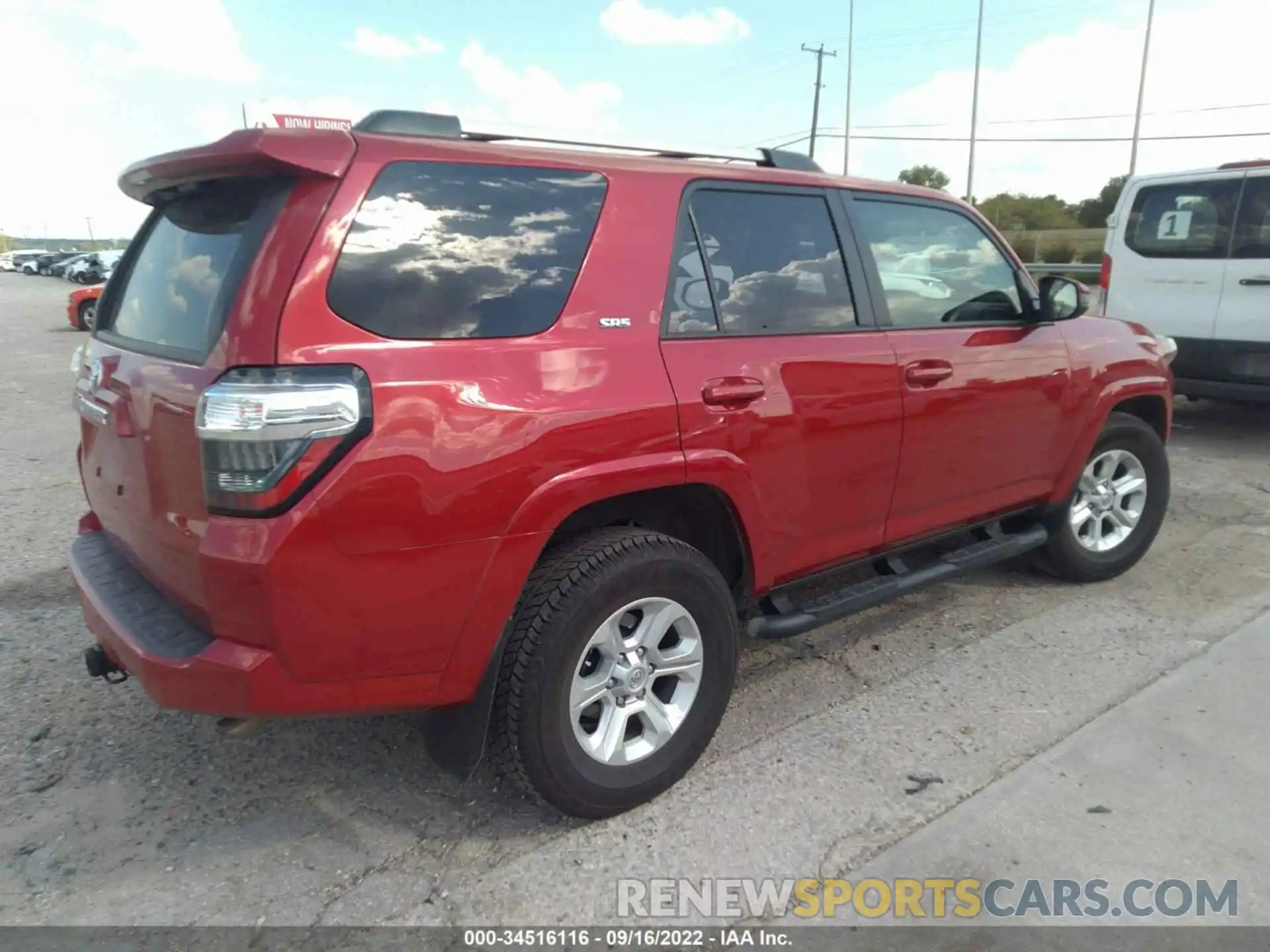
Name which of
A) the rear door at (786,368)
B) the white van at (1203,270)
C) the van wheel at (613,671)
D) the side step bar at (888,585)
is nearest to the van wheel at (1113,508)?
the side step bar at (888,585)

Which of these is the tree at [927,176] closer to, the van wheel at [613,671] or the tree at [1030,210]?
the tree at [1030,210]

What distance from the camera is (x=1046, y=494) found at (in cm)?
415

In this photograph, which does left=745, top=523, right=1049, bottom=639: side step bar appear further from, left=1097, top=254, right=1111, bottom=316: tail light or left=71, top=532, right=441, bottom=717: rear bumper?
left=1097, top=254, right=1111, bottom=316: tail light

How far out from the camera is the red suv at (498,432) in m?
2.12

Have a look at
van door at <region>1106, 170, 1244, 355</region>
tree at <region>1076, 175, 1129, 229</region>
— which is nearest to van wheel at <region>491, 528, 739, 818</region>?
van door at <region>1106, 170, 1244, 355</region>

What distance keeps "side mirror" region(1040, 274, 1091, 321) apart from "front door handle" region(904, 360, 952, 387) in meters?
0.77

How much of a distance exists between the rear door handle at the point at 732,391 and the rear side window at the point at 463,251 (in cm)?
52

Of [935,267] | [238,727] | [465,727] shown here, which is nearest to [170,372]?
[238,727]

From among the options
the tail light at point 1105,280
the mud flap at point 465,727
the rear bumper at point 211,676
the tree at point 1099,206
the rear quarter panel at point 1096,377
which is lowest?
the mud flap at point 465,727

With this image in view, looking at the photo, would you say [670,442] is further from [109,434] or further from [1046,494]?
[1046,494]

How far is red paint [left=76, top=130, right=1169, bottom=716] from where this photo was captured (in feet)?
6.92

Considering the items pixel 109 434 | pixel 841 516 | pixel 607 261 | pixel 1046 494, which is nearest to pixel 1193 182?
pixel 1046 494

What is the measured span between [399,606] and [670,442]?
88cm

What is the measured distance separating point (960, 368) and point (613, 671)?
1.86 meters
